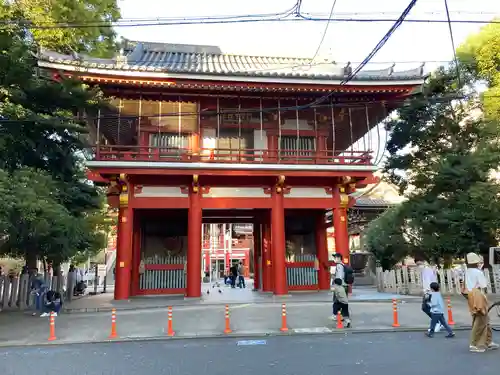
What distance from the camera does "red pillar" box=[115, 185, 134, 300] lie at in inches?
655

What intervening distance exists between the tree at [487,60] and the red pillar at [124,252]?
54.2ft

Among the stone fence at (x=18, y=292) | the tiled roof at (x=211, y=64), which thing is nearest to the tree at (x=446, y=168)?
the tiled roof at (x=211, y=64)

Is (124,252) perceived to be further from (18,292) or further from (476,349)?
(476,349)

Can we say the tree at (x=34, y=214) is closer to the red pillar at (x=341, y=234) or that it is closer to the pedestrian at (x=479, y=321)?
the red pillar at (x=341, y=234)

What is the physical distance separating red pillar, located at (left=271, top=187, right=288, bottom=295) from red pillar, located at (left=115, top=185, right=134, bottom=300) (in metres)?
6.13

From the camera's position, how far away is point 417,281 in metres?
19.9

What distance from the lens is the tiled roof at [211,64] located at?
1630 centimetres

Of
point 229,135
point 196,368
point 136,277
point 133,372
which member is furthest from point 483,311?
point 136,277

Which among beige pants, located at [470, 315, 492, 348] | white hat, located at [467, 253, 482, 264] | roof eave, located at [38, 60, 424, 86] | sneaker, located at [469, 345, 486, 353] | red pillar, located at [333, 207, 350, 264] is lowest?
sneaker, located at [469, 345, 486, 353]

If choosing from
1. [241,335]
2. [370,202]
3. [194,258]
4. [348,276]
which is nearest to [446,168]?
[348,276]

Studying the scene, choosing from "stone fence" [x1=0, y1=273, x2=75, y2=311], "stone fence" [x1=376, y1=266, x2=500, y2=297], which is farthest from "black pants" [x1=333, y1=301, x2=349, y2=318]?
"stone fence" [x1=0, y1=273, x2=75, y2=311]

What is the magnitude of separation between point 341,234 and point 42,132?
12855 mm

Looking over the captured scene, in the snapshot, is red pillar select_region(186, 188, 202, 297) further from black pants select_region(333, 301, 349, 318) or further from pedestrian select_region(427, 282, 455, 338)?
pedestrian select_region(427, 282, 455, 338)

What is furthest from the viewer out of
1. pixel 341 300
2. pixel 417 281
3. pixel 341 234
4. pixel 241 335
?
pixel 417 281
